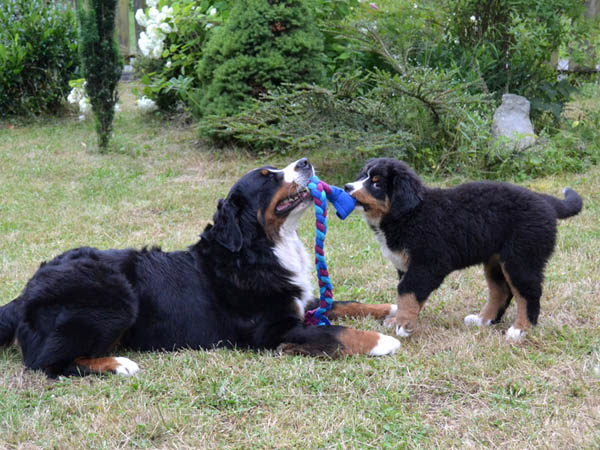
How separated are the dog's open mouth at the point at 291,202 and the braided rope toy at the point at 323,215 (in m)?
0.05

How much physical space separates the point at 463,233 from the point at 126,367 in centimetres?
219

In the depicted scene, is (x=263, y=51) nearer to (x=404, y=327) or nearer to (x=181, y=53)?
(x=181, y=53)

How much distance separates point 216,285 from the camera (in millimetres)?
3881

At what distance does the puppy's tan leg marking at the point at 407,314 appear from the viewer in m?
3.83

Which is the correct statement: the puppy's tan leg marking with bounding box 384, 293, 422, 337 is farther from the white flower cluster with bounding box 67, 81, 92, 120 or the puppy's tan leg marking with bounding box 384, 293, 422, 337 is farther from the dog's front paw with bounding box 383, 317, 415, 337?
the white flower cluster with bounding box 67, 81, 92, 120

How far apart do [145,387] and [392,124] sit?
17.8 ft

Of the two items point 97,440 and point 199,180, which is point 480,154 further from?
point 97,440

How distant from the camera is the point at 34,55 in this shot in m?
11.6

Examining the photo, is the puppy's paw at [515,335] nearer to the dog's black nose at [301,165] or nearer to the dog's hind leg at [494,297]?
the dog's hind leg at [494,297]

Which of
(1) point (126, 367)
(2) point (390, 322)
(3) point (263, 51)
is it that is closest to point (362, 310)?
(2) point (390, 322)

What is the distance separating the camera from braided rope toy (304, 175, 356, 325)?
401cm

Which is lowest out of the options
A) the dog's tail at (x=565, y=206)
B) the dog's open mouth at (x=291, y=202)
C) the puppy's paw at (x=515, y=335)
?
the puppy's paw at (x=515, y=335)

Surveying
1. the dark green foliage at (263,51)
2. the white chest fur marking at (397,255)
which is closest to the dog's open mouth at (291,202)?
the white chest fur marking at (397,255)

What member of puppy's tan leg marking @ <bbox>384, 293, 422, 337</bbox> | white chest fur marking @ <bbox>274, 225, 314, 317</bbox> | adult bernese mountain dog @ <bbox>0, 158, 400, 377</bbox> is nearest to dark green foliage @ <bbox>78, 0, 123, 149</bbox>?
adult bernese mountain dog @ <bbox>0, 158, 400, 377</bbox>
